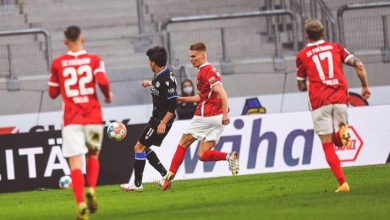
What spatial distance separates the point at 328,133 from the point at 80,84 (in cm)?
350

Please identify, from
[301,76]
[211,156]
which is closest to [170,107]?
[211,156]

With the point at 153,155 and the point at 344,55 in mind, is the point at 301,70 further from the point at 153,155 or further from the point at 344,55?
the point at 153,155

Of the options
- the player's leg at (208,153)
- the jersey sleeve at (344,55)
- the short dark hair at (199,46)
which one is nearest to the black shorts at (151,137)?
the player's leg at (208,153)

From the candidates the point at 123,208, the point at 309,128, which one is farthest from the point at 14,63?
the point at 123,208

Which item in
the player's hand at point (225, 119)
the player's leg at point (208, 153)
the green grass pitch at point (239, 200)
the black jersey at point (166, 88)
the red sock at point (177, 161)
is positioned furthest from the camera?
the player's leg at point (208, 153)

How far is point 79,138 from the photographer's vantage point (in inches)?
464

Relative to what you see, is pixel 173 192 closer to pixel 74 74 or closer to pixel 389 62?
pixel 74 74

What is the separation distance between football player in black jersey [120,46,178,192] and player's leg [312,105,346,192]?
9.87 feet

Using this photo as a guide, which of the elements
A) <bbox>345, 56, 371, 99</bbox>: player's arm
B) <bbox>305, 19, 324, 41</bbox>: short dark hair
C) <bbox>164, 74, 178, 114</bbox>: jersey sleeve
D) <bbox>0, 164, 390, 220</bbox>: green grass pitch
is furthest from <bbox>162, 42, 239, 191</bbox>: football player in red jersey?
<bbox>345, 56, 371, 99</bbox>: player's arm

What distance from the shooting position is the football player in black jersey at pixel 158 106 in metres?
16.0

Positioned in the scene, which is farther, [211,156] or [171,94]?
[211,156]

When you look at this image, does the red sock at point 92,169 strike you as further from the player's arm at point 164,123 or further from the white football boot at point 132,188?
the white football boot at point 132,188

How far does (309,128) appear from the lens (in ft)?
67.8

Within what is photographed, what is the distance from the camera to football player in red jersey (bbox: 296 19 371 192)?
13680 mm
